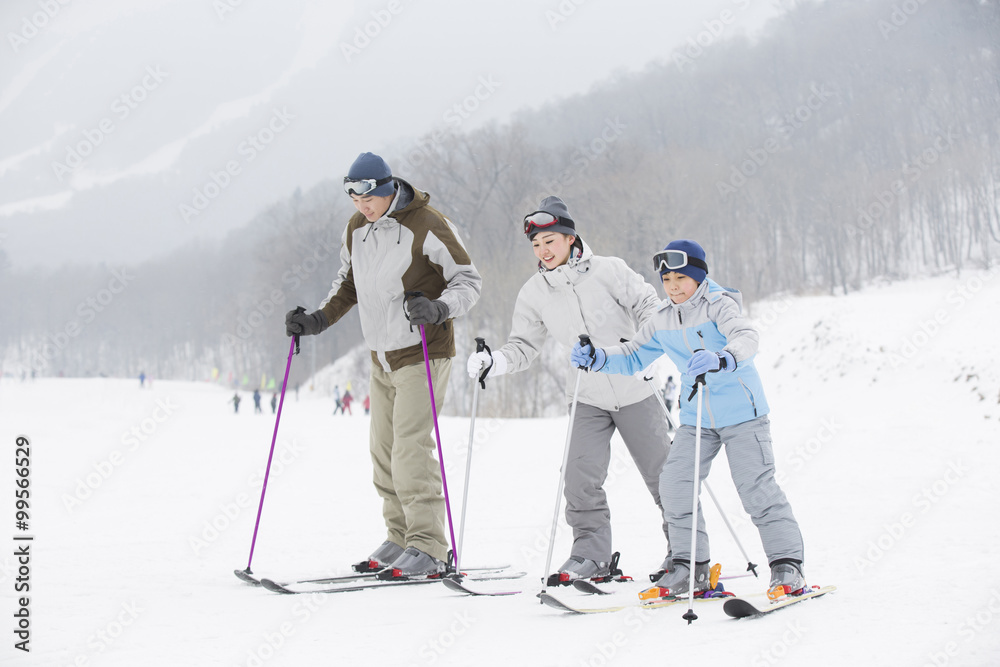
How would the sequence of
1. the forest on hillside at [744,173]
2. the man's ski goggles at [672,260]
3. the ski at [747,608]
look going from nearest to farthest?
the ski at [747,608], the man's ski goggles at [672,260], the forest on hillside at [744,173]

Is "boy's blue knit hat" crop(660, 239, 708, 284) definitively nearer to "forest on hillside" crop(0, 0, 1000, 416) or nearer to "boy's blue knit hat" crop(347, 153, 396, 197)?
"boy's blue knit hat" crop(347, 153, 396, 197)

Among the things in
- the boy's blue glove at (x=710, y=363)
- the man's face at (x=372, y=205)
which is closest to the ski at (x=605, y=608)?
the boy's blue glove at (x=710, y=363)

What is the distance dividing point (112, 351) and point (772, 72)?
58.0m

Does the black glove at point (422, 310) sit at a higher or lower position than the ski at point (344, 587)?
higher

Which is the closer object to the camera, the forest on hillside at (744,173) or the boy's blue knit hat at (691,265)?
the boy's blue knit hat at (691,265)

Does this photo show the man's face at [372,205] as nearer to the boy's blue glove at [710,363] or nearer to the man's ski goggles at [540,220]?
the man's ski goggles at [540,220]

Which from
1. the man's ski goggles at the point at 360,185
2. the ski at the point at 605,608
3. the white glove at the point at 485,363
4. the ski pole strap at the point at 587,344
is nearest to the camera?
the ski at the point at 605,608

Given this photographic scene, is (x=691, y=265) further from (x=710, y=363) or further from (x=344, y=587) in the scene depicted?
(x=344, y=587)

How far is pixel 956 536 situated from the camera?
486 centimetres

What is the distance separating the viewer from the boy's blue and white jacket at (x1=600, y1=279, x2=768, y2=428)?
311cm

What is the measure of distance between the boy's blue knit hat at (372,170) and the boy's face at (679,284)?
56.8 inches

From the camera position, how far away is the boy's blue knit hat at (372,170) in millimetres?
3750

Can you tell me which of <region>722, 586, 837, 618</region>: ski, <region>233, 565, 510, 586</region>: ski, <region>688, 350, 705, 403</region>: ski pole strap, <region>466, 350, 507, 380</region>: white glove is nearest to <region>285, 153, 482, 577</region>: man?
<region>233, 565, 510, 586</region>: ski

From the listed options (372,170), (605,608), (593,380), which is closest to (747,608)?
(605,608)
